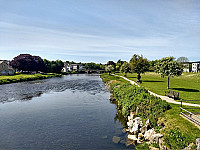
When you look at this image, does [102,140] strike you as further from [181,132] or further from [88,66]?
[88,66]

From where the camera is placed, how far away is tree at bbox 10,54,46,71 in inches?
4016

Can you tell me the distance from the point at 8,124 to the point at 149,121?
17910 mm

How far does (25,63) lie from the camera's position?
104 meters

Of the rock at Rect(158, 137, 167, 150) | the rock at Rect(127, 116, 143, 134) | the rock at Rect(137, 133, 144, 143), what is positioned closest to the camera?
the rock at Rect(158, 137, 167, 150)

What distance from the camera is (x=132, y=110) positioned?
22.0 m

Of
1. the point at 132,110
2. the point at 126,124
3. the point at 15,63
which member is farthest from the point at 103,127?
the point at 15,63

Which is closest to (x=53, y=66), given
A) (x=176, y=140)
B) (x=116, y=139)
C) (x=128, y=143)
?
(x=116, y=139)

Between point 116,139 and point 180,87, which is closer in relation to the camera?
point 116,139

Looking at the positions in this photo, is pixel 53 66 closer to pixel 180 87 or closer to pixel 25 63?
pixel 25 63

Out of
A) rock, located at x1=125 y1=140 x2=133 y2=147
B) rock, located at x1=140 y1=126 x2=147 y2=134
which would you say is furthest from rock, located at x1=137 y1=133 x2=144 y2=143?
rock, located at x1=125 y1=140 x2=133 y2=147

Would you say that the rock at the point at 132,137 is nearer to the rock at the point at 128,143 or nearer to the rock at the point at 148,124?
the rock at the point at 128,143

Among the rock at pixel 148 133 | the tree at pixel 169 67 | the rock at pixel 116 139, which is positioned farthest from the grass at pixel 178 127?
the tree at pixel 169 67

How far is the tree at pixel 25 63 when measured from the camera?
10200cm

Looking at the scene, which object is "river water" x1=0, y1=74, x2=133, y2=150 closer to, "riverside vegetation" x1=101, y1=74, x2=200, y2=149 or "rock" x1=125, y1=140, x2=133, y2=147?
"rock" x1=125, y1=140, x2=133, y2=147
